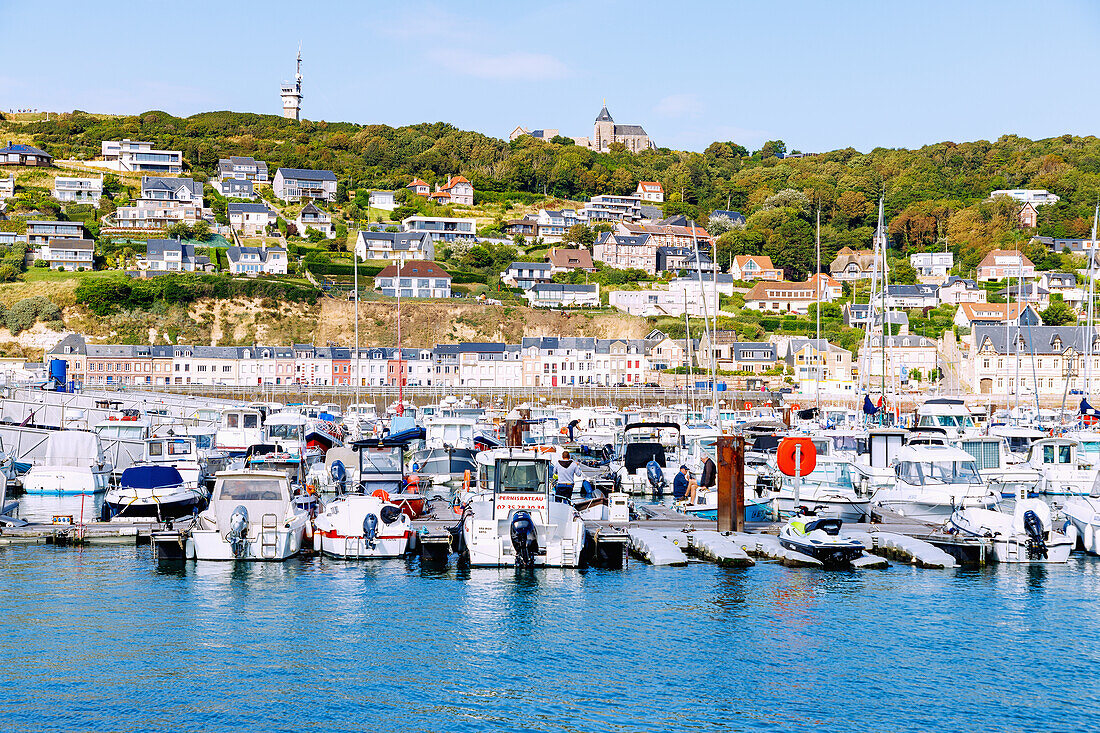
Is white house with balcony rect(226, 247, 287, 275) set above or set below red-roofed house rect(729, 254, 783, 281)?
below

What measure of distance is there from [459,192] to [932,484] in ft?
459

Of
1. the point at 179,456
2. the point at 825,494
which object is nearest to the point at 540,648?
the point at 825,494

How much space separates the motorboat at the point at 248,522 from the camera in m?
27.3

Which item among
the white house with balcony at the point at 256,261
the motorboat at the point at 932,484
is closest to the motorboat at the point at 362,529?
the motorboat at the point at 932,484

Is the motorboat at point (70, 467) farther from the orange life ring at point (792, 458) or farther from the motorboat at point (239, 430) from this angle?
the orange life ring at point (792, 458)

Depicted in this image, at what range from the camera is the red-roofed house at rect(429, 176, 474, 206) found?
16850 centimetres

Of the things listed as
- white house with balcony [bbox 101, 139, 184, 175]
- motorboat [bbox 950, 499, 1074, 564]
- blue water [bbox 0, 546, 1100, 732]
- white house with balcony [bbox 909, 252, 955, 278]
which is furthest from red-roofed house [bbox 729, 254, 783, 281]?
blue water [bbox 0, 546, 1100, 732]

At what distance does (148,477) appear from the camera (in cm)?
3516

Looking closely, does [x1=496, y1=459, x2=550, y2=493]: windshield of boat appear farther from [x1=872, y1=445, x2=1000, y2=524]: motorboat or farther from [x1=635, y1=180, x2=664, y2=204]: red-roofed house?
[x1=635, y1=180, x2=664, y2=204]: red-roofed house

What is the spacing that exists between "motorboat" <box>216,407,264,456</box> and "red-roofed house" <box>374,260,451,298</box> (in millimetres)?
71818

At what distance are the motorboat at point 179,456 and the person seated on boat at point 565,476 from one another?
12.8 metres

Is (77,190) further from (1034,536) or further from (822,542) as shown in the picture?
(1034,536)

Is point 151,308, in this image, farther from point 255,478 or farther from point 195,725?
point 195,725

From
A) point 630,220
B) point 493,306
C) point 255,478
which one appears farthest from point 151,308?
point 255,478
